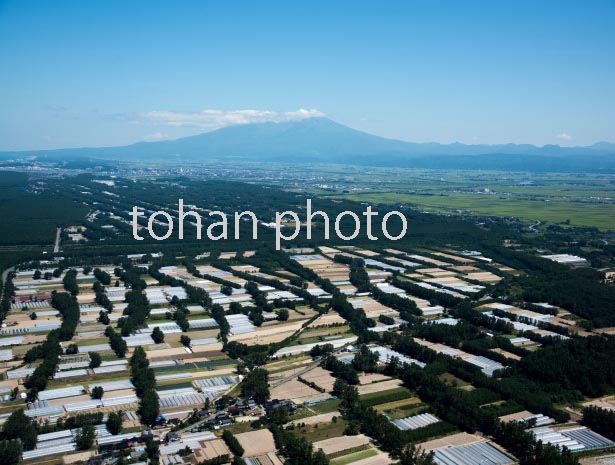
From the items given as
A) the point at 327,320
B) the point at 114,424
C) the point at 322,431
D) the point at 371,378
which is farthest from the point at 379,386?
the point at 114,424

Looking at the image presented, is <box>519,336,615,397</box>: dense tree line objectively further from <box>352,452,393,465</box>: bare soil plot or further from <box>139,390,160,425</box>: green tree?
<box>139,390,160,425</box>: green tree

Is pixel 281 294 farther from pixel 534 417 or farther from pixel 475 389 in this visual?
pixel 534 417

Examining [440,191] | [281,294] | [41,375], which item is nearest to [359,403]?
[41,375]

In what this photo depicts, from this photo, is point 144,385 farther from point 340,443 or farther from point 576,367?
point 576,367

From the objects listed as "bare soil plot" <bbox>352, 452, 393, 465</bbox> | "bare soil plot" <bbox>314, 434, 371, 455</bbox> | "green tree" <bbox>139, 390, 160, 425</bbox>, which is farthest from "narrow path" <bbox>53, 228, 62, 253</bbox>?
"bare soil plot" <bbox>352, 452, 393, 465</bbox>

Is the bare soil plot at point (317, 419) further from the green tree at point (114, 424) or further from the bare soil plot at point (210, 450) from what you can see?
the green tree at point (114, 424)

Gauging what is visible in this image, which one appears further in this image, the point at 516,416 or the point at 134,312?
the point at 134,312
